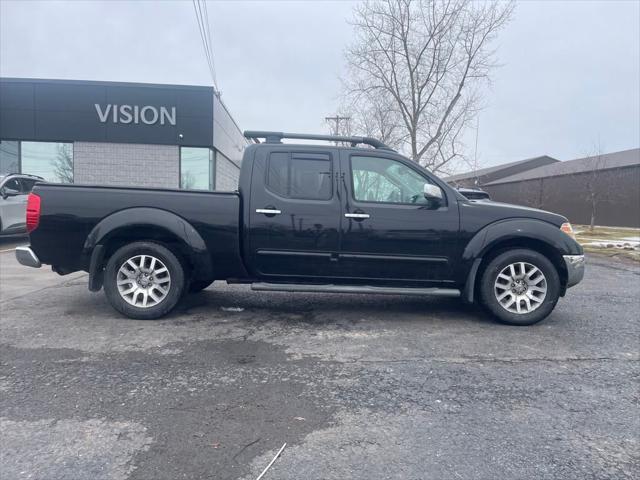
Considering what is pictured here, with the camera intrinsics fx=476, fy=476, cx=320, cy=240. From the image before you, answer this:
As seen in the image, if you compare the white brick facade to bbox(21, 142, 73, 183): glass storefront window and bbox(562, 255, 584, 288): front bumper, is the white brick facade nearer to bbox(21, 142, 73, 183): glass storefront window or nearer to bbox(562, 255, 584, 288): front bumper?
bbox(21, 142, 73, 183): glass storefront window

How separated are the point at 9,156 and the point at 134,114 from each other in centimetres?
534

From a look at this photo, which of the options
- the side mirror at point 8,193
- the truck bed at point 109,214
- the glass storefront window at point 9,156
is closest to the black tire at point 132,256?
the truck bed at point 109,214

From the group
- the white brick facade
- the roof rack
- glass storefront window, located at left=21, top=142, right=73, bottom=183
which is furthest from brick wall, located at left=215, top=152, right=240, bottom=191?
the roof rack

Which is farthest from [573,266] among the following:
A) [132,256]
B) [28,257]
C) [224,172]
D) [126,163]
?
[224,172]

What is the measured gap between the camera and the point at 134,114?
19000 millimetres

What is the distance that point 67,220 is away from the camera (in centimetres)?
493

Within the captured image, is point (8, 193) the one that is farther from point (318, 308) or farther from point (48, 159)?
point (318, 308)

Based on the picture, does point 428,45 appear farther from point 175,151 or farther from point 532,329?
point 532,329

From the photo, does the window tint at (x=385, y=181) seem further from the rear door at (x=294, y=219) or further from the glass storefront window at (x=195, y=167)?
the glass storefront window at (x=195, y=167)

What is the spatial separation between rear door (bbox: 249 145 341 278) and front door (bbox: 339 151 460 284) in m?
0.16

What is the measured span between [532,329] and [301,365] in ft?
8.92

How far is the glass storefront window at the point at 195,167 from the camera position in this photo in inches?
787

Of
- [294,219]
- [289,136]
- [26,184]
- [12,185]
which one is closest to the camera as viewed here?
[294,219]

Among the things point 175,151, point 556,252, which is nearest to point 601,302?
point 556,252
